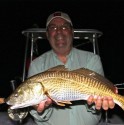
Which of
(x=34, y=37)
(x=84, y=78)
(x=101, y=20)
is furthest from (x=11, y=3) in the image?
(x=84, y=78)

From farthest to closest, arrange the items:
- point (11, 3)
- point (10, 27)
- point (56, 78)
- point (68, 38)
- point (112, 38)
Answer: point (11, 3), point (10, 27), point (112, 38), point (68, 38), point (56, 78)

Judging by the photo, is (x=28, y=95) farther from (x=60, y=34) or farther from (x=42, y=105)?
(x=60, y=34)

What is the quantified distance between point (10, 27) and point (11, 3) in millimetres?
7813

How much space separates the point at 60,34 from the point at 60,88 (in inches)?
47.5

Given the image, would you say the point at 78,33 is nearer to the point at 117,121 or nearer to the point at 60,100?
the point at 117,121

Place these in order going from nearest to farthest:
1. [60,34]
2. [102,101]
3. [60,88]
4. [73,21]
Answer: [60,88] < [102,101] < [60,34] < [73,21]

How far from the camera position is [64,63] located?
476cm

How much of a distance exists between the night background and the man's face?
11408 millimetres

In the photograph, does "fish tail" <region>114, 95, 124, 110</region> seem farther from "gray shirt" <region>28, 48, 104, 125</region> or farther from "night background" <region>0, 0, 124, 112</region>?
"night background" <region>0, 0, 124, 112</region>

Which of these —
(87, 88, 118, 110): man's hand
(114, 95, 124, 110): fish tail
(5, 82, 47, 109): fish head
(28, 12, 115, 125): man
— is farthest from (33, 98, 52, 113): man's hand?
(114, 95, 124, 110): fish tail

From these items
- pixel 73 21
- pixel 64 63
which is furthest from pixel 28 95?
pixel 73 21

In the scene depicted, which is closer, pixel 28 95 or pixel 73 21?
pixel 28 95

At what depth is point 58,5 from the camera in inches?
1554

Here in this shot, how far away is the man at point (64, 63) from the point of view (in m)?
4.45
